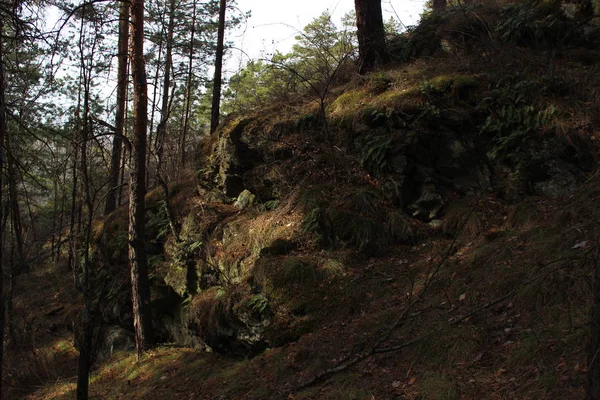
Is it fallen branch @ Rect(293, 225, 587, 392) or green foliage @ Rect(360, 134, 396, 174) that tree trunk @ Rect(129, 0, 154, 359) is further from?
fallen branch @ Rect(293, 225, 587, 392)

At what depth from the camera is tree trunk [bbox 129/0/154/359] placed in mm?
8258

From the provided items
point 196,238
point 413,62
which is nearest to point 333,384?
point 196,238

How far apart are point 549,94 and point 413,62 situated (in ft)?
9.70

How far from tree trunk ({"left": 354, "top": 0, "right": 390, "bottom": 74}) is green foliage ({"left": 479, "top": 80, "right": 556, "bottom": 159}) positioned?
9.34ft

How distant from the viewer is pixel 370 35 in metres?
8.71

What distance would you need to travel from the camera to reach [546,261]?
4.62 m

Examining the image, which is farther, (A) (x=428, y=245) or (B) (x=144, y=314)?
(B) (x=144, y=314)

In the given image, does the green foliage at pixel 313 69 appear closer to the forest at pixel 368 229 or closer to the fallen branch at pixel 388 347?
the forest at pixel 368 229

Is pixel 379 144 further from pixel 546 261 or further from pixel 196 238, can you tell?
pixel 196 238

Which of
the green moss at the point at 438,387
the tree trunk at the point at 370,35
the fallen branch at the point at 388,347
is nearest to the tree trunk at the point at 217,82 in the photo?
the tree trunk at the point at 370,35

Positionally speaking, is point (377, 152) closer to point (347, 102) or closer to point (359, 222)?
point (359, 222)

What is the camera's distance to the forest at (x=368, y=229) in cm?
427

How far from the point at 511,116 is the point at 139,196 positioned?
6.62m

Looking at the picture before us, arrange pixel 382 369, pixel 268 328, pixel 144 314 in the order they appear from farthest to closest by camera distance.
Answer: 1. pixel 144 314
2. pixel 268 328
3. pixel 382 369
